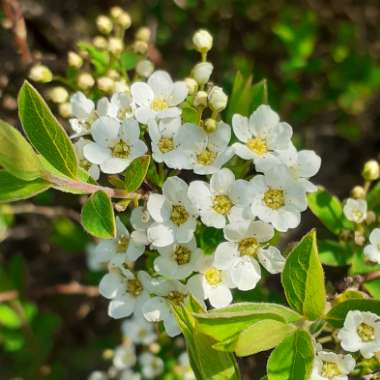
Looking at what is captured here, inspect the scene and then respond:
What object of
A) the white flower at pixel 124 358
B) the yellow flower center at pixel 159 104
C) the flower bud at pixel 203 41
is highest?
the flower bud at pixel 203 41

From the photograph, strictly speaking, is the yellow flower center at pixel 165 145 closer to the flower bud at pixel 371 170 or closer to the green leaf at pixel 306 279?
the green leaf at pixel 306 279

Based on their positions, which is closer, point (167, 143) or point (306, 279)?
point (306, 279)

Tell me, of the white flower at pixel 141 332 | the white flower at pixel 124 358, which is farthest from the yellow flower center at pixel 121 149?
the white flower at pixel 124 358

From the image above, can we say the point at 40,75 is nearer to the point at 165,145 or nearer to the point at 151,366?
the point at 165,145

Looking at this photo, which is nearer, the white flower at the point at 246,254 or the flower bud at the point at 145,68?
the white flower at the point at 246,254

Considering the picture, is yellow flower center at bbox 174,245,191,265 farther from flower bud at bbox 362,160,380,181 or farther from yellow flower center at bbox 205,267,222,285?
flower bud at bbox 362,160,380,181

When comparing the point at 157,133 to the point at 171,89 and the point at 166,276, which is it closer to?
the point at 171,89

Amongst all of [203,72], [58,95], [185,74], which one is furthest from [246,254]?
[185,74]

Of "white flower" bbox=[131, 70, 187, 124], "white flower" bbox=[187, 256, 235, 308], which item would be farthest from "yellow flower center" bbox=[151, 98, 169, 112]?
"white flower" bbox=[187, 256, 235, 308]
